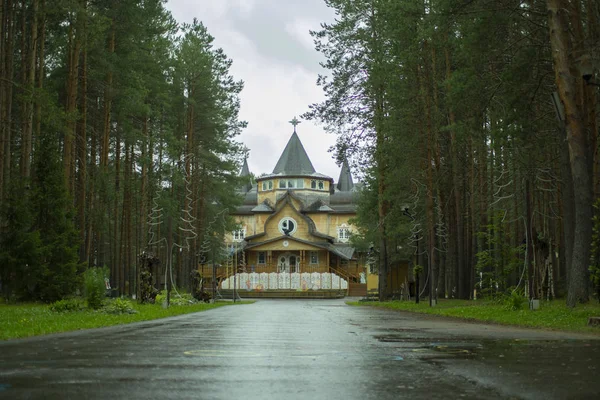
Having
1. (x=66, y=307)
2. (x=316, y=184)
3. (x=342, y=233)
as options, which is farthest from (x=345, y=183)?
(x=66, y=307)

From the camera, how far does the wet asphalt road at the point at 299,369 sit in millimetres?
4742

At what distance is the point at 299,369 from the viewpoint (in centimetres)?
616

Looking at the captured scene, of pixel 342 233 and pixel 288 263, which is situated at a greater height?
pixel 342 233

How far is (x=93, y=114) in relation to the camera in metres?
35.2

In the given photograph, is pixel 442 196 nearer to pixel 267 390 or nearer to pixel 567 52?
pixel 567 52

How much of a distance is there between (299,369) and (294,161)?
8389 centimetres

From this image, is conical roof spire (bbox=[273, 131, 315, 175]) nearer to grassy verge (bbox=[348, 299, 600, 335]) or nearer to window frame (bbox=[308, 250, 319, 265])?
window frame (bbox=[308, 250, 319, 265])

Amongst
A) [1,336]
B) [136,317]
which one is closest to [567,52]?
[136,317]

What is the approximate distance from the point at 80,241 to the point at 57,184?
2134 mm

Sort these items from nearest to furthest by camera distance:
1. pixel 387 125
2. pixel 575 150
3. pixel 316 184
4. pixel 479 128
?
1. pixel 575 150
2. pixel 479 128
3. pixel 387 125
4. pixel 316 184

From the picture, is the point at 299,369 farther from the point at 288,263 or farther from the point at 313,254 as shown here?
the point at 288,263

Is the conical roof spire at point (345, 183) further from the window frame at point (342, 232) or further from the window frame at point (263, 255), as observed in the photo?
the window frame at point (263, 255)

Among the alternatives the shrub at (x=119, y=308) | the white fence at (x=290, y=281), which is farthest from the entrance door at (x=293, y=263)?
the shrub at (x=119, y=308)

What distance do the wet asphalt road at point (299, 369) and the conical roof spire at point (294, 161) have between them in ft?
261
